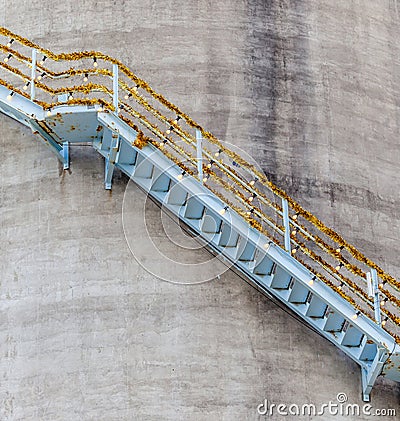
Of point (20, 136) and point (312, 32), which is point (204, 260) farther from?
point (312, 32)

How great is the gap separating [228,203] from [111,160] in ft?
7.13

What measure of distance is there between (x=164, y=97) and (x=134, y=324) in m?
4.38

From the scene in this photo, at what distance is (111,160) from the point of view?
1775 centimetres

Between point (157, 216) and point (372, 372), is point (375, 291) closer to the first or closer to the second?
point (372, 372)

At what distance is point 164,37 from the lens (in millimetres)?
19641

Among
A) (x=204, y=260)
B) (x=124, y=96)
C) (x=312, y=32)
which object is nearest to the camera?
(x=204, y=260)

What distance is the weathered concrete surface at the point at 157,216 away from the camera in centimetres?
1689

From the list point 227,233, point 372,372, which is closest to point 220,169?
point 227,233

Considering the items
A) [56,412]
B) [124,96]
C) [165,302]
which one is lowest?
[56,412]

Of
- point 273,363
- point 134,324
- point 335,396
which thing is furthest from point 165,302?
point 335,396

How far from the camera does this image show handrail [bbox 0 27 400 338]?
17.0 metres

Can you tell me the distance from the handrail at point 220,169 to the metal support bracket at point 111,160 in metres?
0.37

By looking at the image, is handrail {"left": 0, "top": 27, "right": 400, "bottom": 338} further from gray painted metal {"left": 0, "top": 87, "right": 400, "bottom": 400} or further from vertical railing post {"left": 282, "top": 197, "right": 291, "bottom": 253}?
gray painted metal {"left": 0, "top": 87, "right": 400, "bottom": 400}

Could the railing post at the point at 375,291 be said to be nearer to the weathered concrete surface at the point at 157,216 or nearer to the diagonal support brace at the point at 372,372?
the diagonal support brace at the point at 372,372
